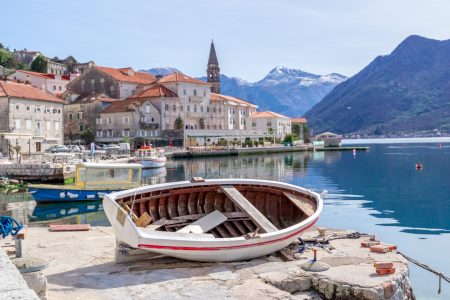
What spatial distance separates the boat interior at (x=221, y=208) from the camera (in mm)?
13398

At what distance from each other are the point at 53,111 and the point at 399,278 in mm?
66258

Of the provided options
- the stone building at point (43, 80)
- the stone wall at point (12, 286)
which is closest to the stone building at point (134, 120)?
the stone building at point (43, 80)

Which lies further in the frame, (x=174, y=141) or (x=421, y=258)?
(x=174, y=141)

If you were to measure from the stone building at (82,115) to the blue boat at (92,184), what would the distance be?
64540 millimetres

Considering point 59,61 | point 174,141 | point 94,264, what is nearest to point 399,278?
point 94,264

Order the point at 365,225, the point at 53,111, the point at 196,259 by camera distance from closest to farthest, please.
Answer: the point at 196,259 < the point at 365,225 < the point at 53,111

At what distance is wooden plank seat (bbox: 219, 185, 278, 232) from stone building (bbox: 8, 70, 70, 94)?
289 feet

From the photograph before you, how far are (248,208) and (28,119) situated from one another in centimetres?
5745

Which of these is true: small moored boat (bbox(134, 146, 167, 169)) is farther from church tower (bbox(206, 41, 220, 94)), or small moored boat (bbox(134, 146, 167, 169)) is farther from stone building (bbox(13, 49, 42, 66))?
stone building (bbox(13, 49, 42, 66))

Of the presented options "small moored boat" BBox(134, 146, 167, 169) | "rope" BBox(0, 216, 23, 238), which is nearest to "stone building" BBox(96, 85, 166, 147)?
"small moored boat" BBox(134, 146, 167, 169)

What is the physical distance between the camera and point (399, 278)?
33.9 ft

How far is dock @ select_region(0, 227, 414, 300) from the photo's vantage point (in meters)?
9.61

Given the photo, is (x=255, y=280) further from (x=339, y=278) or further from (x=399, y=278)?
(x=399, y=278)

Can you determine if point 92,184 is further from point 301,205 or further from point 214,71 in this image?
point 214,71
